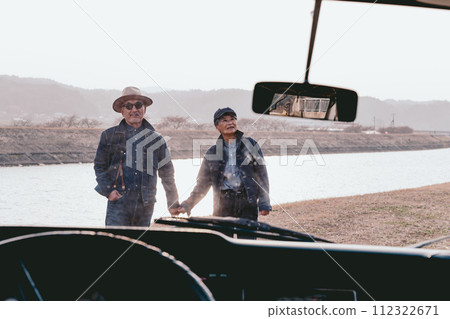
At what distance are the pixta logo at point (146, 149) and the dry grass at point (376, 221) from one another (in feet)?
21.1

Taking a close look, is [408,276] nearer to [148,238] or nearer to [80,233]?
[148,238]

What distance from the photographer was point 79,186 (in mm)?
44781

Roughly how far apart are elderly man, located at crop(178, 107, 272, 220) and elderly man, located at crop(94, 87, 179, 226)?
1.61ft

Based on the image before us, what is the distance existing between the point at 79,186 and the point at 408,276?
148 ft

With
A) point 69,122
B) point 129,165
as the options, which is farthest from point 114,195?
point 69,122

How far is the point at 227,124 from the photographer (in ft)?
16.7

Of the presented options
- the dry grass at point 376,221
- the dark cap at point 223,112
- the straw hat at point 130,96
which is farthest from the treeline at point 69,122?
the dark cap at point 223,112

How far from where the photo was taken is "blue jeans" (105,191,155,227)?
5.23m

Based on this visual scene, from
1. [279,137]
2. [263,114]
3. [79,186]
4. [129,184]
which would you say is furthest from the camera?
[279,137]

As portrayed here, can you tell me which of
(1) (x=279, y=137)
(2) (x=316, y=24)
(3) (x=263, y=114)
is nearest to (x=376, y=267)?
(2) (x=316, y=24)

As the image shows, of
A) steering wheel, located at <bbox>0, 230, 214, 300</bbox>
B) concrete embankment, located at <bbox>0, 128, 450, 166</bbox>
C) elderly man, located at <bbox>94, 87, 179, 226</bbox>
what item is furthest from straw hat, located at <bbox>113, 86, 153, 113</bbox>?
concrete embankment, located at <bbox>0, 128, 450, 166</bbox>

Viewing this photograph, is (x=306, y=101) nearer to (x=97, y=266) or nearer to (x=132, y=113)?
(x=132, y=113)

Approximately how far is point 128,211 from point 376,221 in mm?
10734

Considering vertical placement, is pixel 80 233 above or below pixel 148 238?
above
